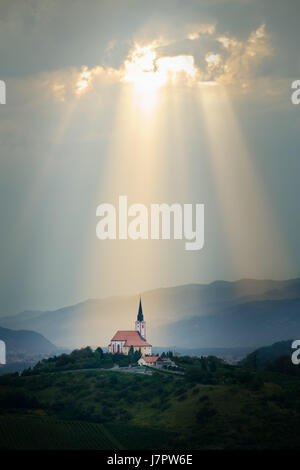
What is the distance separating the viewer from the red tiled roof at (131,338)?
533 ft

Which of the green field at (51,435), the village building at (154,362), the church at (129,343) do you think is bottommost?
the green field at (51,435)

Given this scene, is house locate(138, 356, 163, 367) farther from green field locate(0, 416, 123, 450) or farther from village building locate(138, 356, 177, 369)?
green field locate(0, 416, 123, 450)

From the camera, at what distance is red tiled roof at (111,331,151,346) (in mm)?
162475

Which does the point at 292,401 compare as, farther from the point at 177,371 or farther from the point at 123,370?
the point at 123,370

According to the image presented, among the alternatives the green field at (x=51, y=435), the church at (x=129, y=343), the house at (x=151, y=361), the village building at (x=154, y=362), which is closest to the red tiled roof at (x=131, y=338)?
the church at (x=129, y=343)

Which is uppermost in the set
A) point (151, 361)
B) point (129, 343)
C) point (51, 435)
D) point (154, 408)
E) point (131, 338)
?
point (131, 338)

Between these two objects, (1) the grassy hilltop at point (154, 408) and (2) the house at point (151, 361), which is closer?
(1) the grassy hilltop at point (154, 408)

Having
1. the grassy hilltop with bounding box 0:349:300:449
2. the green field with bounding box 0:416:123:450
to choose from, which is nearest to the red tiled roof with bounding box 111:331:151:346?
the grassy hilltop with bounding box 0:349:300:449

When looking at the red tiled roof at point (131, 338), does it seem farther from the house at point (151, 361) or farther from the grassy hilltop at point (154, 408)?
the grassy hilltop at point (154, 408)

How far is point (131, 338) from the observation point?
540ft

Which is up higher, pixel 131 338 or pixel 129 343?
pixel 131 338

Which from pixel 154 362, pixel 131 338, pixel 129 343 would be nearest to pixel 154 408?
pixel 154 362

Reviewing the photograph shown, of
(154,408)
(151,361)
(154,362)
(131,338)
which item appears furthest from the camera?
(131,338)

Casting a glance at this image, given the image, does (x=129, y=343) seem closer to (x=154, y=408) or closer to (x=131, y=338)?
(x=131, y=338)
